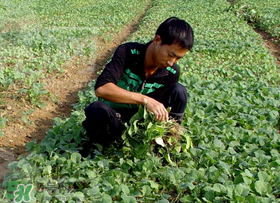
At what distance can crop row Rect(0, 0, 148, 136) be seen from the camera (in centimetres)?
523

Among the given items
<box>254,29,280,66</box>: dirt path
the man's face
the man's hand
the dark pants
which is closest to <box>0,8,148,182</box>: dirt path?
the dark pants

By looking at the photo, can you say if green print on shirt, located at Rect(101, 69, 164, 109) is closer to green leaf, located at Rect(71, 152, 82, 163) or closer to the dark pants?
the dark pants

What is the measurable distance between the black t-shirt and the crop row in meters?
2.07

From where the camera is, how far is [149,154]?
312 cm

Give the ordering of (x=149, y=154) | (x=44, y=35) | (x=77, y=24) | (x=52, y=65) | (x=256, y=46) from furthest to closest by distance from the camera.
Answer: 1. (x=77, y=24)
2. (x=44, y=35)
3. (x=256, y=46)
4. (x=52, y=65)
5. (x=149, y=154)

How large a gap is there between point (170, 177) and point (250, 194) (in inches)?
26.5

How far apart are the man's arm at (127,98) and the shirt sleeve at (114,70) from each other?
6 centimetres

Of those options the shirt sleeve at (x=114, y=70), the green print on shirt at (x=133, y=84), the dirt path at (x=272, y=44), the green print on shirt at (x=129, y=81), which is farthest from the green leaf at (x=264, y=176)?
the dirt path at (x=272, y=44)

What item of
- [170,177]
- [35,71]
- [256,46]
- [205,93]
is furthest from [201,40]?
[170,177]

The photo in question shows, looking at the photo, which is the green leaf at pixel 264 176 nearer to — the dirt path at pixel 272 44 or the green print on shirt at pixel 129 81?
the green print on shirt at pixel 129 81

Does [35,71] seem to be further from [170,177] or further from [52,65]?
[170,177]

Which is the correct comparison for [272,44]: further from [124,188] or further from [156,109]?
[124,188]

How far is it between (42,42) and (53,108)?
9.25 feet

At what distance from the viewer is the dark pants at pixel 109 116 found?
289cm
